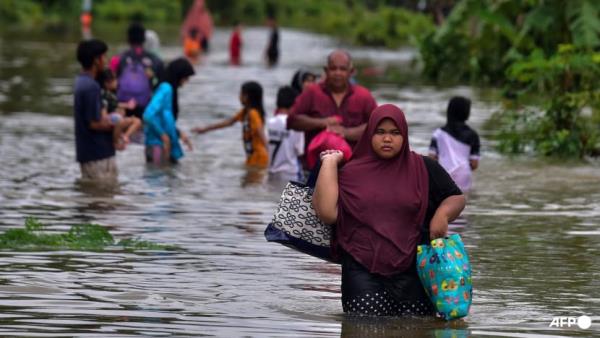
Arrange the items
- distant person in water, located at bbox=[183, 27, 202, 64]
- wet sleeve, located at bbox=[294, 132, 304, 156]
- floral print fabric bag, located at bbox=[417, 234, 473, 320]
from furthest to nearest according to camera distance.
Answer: distant person in water, located at bbox=[183, 27, 202, 64], wet sleeve, located at bbox=[294, 132, 304, 156], floral print fabric bag, located at bbox=[417, 234, 473, 320]

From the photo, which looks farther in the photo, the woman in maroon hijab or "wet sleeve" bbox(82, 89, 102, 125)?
"wet sleeve" bbox(82, 89, 102, 125)

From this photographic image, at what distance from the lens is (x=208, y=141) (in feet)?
74.7

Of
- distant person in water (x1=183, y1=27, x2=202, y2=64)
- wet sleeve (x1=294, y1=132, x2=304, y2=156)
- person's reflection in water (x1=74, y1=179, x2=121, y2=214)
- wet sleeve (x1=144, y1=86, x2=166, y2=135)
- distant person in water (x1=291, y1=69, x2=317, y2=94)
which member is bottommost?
distant person in water (x1=183, y1=27, x2=202, y2=64)

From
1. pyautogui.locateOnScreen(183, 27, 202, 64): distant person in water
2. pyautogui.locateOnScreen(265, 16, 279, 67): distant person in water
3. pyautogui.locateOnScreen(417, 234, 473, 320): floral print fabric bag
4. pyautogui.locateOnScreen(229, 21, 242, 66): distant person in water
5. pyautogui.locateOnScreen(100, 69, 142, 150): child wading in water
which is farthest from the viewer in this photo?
pyautogui.locateOnScreen(183, 27, 202, 64): distant person in water

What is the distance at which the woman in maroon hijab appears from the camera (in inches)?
347

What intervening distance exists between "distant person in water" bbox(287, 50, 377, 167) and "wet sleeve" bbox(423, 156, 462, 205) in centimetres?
482

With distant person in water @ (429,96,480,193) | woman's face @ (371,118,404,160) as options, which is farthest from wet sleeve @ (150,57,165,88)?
woman's face @ (371,118,404,160)

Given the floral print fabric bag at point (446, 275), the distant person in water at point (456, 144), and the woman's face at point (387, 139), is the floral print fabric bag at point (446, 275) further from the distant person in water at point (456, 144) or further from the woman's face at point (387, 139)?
the distant person in water at point (456, 144)

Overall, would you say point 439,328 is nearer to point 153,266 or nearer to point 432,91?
point 153,266

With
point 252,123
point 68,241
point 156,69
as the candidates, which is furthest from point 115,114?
point 68,241

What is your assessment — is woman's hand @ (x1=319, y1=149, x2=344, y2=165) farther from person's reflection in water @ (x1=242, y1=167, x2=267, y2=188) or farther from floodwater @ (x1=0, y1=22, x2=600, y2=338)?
person's reflection in water @ (x1=242, y1=167, x2=267, y2=188)

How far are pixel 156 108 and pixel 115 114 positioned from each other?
1.64m

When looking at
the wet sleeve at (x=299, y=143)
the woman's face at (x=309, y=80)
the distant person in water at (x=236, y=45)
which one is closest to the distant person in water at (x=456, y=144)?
the wet sleeve at (x=299, y=143)

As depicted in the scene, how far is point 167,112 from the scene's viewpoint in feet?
58.0
